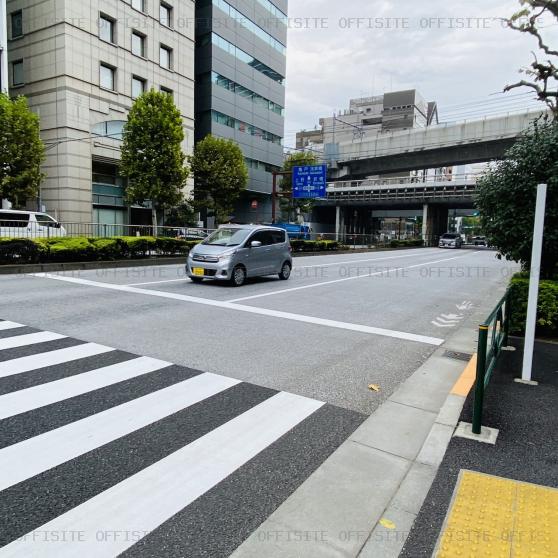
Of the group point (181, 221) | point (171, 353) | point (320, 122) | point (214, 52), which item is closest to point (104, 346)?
point (171, 353)

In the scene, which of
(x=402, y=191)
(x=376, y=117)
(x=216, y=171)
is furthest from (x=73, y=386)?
(x=376, y=117)

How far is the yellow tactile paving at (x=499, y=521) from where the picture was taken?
244cm

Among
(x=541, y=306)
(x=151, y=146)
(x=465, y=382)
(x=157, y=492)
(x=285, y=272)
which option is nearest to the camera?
(x=157, y=492)

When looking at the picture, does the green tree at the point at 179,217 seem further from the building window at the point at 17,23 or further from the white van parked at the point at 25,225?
the building window at the point at 17,23

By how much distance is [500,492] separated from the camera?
297cm

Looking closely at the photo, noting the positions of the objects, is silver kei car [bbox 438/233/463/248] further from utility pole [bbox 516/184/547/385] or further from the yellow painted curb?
utility pole [bbox 516/184/547/385]

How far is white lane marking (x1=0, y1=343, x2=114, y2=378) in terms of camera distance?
5062 mm

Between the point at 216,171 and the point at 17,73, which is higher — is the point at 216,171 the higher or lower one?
the lower one

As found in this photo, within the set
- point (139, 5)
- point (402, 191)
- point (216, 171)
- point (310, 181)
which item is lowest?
point (310, 181)

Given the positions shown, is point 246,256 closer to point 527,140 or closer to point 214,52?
point 527,140

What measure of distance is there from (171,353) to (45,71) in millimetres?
32104

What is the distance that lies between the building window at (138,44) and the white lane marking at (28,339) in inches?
1326

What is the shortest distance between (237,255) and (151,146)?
59.3ft

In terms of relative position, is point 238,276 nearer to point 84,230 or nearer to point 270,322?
point 270,322
